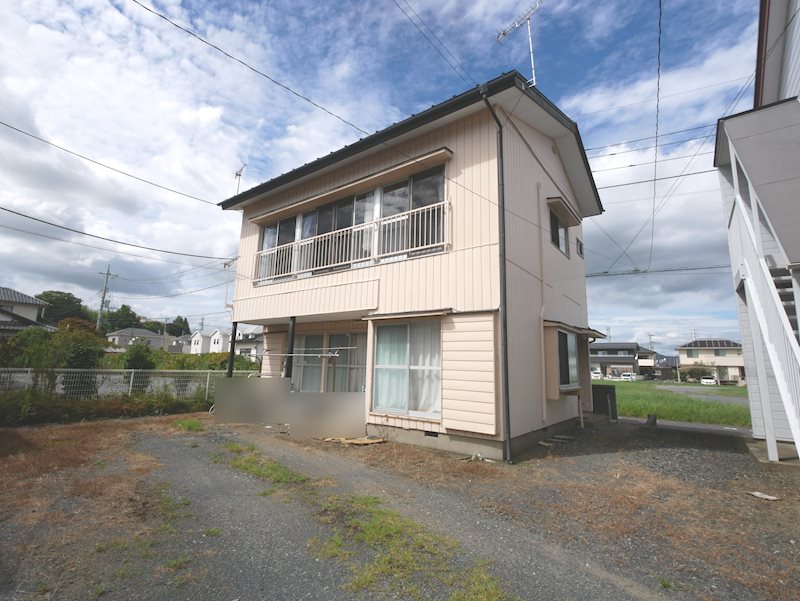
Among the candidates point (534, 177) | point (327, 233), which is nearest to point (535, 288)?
point (534, 177)

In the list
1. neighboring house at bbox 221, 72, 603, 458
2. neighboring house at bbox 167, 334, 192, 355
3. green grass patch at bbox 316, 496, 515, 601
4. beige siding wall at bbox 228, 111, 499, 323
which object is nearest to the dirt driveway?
green grass patch at bbox 316, 496, 515, 601

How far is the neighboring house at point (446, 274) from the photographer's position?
6785mm

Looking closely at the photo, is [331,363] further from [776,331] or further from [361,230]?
[776,331]

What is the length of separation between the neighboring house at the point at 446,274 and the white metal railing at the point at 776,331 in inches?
130

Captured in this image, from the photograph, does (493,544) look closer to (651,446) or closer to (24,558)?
(24,558)

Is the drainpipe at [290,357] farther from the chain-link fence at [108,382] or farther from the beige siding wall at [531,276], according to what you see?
the beige siding wall at [531,276]

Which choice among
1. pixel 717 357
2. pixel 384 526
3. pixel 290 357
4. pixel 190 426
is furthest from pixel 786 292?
pixel 717 357

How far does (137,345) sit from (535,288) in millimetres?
13018

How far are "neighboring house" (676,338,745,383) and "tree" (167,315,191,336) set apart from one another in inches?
3842

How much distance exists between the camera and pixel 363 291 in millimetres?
8547

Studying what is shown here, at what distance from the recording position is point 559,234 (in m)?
10.4

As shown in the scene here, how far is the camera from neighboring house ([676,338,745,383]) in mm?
51438

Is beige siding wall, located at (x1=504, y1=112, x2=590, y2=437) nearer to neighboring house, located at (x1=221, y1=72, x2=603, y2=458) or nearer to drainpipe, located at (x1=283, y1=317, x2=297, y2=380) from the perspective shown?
neighboring house, located at (x1=221, y1=72, x2=603, y2=458)

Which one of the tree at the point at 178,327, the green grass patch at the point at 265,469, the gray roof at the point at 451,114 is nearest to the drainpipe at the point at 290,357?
the green grass patch at the point at 265,469
